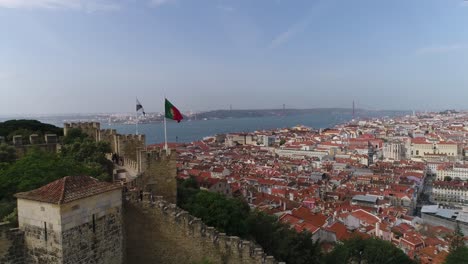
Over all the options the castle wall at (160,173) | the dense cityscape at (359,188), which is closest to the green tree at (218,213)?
the castle wall at (160,173)

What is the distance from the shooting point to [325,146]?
4387 inches

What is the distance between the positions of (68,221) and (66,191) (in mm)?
571

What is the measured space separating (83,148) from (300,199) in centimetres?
3424

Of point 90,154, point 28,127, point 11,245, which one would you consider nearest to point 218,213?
point 90,154

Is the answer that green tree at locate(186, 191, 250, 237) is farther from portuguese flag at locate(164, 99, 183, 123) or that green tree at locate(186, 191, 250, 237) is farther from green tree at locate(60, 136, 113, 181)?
green tree at locate(60, 136, 113, 181)

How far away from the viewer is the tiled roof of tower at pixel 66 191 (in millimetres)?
7184

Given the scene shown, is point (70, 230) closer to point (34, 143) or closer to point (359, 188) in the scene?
point (34, 143)

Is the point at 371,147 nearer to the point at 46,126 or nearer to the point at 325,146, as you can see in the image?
→ the point at 325,146

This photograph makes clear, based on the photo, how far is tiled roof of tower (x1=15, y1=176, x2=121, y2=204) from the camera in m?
7.18

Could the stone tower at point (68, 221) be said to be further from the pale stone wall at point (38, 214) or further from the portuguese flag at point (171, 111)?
the portuguese flag at point (171, 111)

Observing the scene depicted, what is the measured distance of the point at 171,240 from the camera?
10.3 meters

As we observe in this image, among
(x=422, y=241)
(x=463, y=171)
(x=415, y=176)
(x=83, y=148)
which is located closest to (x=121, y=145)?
(x=83, y=148)

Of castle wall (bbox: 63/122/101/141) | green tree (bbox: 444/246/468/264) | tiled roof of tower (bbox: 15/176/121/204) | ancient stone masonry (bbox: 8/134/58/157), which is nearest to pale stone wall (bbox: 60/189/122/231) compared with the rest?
tiled roof of tower (bbox: 15/176/121/204)


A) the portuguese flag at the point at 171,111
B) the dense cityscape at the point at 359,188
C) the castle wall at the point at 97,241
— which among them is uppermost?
the portuguese flag at the point at 171,111
